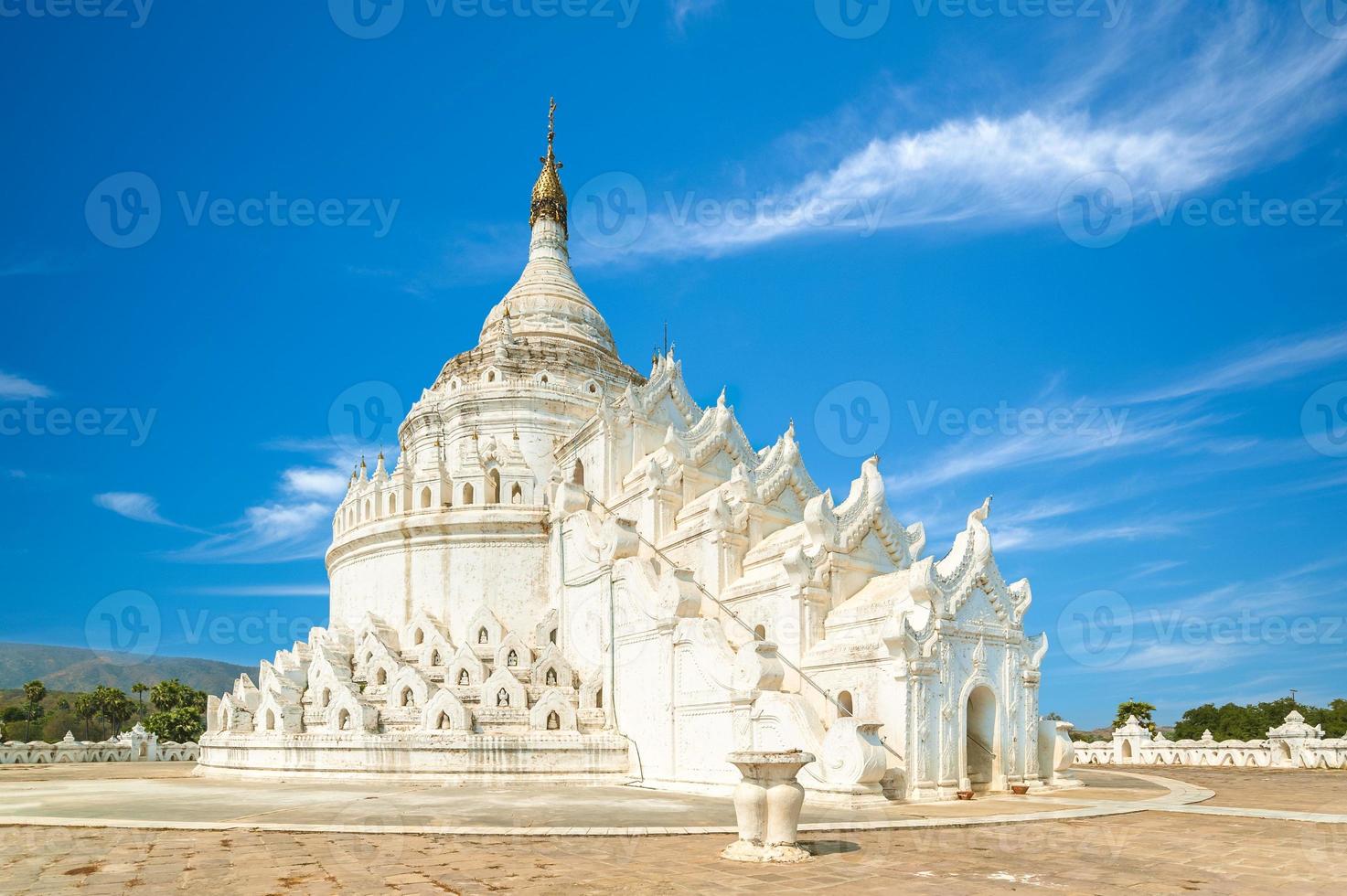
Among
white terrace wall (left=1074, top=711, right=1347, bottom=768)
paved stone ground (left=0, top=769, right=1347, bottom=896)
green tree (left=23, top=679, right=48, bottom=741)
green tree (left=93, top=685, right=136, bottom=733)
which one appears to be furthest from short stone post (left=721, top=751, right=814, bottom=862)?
green tree (left=23, top=679, right=48, bottom=741)

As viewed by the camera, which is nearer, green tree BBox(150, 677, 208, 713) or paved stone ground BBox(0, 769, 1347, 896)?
paved stone ground BBox(0, 769, 1347, 896)

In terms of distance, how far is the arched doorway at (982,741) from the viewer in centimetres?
2575

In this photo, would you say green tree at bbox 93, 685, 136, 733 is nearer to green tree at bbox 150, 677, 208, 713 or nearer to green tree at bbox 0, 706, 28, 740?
green tree at bbox 0, 706, 28, 740

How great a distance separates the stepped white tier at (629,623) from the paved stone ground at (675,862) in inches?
231

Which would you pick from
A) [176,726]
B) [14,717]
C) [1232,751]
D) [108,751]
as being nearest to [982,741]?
[1232,751]

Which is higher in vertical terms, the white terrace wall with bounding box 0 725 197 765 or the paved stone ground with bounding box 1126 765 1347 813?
the paved stone ground with bounding box 1126 765 1347 813

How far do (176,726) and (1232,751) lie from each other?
57.7 m

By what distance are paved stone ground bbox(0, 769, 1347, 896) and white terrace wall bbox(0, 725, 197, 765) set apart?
3683cm

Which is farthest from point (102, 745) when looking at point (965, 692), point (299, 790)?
point (965, 692)

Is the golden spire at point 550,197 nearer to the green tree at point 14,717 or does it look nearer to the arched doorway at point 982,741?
the arched doorway at point 982,741

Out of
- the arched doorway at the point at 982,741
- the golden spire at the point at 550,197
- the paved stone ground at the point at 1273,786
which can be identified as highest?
the golden spire at the point at 550,197

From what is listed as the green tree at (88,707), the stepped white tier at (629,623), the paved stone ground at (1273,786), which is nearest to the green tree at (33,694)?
the green tree at (88,707)

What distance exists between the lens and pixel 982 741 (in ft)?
86.2

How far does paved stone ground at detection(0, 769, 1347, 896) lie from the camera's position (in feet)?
41.6
